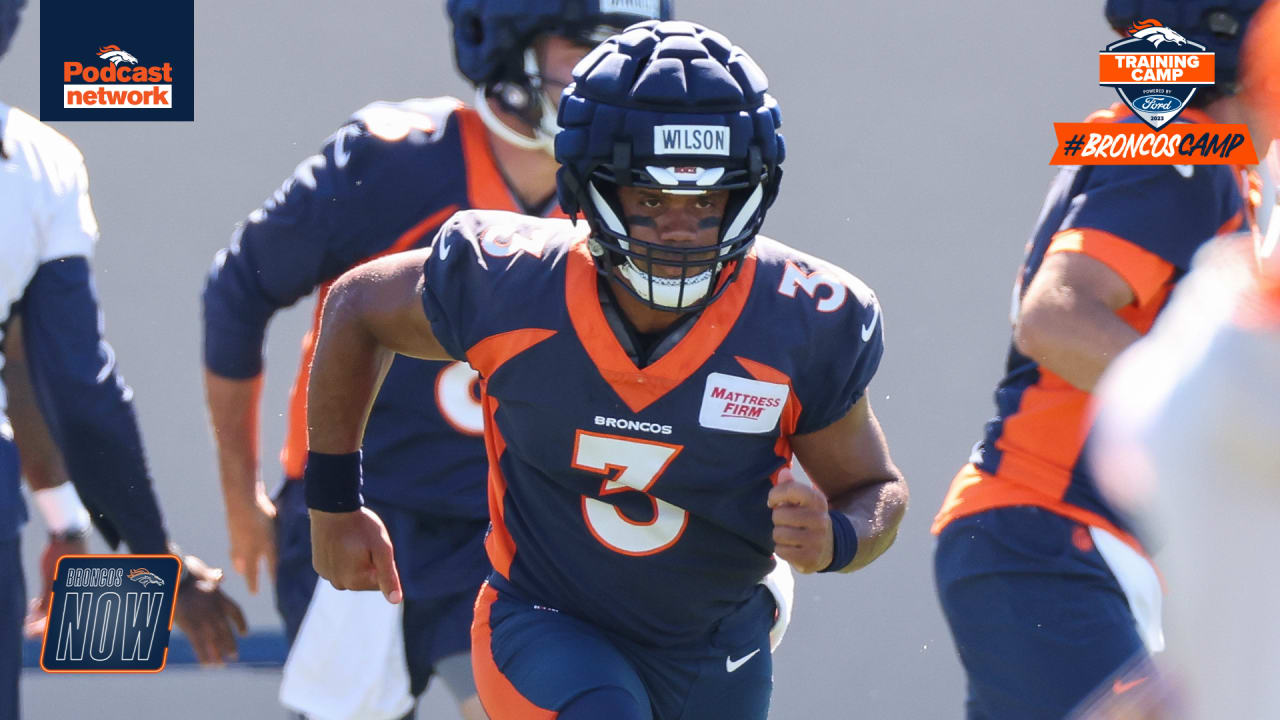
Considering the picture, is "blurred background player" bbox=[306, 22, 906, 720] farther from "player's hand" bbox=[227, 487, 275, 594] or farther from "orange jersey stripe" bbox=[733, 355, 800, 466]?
"player's hand" bbox=[227, 487, 275, 594]

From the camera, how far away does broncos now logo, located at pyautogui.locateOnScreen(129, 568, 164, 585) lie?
4.31m

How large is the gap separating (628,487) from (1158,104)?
161 cm

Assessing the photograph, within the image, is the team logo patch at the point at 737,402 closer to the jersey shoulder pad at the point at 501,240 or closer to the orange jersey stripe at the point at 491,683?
the jersey shoulder pad at the point at 501,240

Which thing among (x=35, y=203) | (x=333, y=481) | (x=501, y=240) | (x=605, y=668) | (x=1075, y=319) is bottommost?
(x=605, y=668)

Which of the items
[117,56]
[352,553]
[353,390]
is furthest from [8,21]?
[352,553]

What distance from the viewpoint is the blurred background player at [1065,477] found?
310cm

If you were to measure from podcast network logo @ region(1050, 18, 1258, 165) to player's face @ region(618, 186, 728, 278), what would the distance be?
3.11 ft

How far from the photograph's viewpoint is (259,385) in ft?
13.2

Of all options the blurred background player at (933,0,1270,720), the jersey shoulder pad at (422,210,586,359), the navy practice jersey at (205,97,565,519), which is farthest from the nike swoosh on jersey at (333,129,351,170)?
the blurred background player at (933,0,1270,720)

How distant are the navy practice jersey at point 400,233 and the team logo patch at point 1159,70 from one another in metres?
1.37

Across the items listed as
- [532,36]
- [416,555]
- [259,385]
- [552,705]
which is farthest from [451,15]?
[552,705]

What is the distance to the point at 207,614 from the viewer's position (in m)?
4.39

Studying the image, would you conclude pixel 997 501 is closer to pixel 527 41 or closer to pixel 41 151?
pixel 527 41

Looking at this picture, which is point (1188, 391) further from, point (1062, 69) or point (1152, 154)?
point (1062, 69)
